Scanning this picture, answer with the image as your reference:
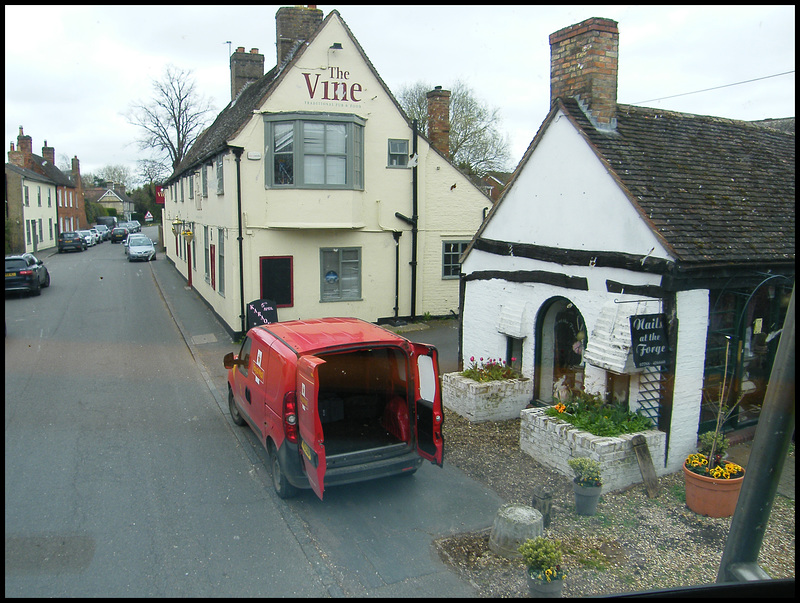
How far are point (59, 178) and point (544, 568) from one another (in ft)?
215

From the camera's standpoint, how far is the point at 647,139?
394 inches

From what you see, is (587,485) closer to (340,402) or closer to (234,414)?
(340,402)

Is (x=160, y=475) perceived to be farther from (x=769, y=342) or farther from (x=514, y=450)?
(x=769, y=342)

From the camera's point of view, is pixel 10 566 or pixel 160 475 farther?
pixel 160 475

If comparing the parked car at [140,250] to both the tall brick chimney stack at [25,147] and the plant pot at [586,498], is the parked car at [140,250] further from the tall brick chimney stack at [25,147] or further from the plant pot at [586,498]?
the plant pot at [586,498]

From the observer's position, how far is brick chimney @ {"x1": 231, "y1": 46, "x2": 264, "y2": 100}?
83.0ft

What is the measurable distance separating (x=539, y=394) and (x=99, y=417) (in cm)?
762

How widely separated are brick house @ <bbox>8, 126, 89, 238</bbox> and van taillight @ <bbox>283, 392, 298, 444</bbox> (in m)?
50.6

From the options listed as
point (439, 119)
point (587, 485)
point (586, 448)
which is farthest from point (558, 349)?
point (439, 119)

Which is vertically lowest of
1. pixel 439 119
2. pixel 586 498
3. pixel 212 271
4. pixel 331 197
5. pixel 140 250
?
pixel 586 498

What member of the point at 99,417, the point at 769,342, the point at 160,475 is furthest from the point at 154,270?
the point at 769,342

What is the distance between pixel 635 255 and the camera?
8.35 metres

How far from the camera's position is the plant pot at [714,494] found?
7.04 metres

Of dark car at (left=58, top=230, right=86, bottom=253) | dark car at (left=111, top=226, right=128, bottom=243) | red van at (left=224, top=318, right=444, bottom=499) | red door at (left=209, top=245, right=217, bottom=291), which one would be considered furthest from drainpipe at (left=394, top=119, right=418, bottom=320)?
dark car at (left=111, top=226, right=128, bottom=243)
